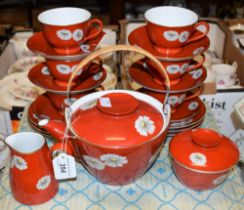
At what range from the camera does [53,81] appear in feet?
3.23

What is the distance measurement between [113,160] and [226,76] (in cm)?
87

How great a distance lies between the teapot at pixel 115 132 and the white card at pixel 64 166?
26 millimetres

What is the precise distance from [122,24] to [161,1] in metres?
0.78

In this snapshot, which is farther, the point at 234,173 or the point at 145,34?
the point at 145,34

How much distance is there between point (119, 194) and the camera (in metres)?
0.80

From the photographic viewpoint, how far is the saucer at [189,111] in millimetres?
1000

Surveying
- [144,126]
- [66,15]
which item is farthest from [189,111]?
[66,15]

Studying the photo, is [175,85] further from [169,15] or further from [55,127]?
[55,127]

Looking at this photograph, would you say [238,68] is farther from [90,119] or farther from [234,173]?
[90,119]

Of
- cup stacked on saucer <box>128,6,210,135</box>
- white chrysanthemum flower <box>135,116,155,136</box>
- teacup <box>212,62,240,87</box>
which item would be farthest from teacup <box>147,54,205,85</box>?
teacup <box>212,62,240,87</box>

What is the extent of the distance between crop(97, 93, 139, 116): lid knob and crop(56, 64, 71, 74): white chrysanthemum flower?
0.19 metres

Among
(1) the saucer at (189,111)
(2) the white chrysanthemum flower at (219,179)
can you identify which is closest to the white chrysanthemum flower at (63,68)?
(1) the saucer at (189,111)

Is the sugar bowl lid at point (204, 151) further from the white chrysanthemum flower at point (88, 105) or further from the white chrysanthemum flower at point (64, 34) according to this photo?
the white chrysanthemum flower at point (64, 34)

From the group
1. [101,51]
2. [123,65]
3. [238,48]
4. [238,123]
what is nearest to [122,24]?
[123,65]
